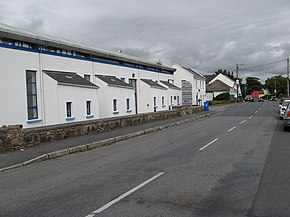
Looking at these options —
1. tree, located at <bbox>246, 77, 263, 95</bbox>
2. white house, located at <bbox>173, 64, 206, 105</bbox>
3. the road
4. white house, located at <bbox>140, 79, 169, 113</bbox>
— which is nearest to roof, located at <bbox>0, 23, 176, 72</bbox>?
white house, located at <bbox>140, 79, 169, 113</bbox>

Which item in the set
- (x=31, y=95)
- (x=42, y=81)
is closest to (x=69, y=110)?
(x=42, y=81)

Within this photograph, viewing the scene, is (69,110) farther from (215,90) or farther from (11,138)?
(215,90)

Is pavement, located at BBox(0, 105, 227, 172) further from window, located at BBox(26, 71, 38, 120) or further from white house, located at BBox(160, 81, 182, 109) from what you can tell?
white house, located at BBox(160, 81, 182, 109)

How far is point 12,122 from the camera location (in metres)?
17.7

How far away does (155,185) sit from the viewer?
7055 millimetres

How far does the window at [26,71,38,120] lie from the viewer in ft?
62.5

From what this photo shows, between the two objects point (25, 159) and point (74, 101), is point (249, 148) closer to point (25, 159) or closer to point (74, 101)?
point (25, 159)

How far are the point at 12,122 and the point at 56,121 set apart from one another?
288cm

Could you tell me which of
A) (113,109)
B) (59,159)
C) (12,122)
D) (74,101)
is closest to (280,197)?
(59,159)

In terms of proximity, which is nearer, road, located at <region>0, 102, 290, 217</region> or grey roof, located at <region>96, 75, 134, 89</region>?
road, located at <region>0, 102, 290, 217</region>

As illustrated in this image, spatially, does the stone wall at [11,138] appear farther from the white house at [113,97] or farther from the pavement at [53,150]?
the white house at [113,97]

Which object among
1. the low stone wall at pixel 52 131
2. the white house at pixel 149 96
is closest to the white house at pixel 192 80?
the white house at pixel 149 96

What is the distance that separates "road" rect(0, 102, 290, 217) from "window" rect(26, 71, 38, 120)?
8673mm

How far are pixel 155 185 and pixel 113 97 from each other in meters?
20.0
